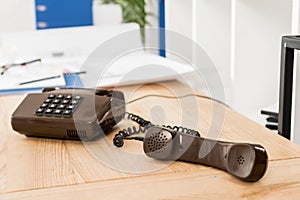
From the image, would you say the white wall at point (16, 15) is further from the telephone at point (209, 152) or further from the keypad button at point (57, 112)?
the telephone at point (209, 152)

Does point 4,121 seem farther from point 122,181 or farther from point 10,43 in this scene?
point 10,43

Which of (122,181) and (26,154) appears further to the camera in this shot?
(26,154)

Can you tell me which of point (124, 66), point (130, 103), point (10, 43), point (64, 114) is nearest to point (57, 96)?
point (64, 114)

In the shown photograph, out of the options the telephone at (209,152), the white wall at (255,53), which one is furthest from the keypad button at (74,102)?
the white wall at (255,53)

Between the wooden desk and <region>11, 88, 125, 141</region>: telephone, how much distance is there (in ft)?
0.06

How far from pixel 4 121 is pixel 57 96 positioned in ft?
0.46

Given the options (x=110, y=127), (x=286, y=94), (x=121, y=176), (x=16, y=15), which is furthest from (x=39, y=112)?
(x=16, y=15)

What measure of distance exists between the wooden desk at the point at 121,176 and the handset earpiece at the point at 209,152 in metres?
0.01

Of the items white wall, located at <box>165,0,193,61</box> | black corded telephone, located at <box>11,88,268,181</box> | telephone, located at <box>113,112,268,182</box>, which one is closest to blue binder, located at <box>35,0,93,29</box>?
white wall, located at <box>165,0,193,61</box>

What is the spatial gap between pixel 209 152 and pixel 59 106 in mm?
282

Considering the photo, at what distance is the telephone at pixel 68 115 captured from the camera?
83 centimetres

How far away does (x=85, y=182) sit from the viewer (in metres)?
0.67

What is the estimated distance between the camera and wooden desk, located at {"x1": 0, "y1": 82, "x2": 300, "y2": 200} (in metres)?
0.63

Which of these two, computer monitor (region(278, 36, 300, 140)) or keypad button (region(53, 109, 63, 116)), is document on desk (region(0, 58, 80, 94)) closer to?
keypad button (region(53, 109, 63, 116))
